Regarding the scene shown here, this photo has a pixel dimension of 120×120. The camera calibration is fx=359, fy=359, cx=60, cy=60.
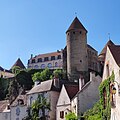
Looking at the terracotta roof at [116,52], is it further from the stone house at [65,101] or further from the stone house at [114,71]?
the stone house at [65,101]

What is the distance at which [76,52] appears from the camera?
8438 cm

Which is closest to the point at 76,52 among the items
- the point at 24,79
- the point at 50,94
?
the point at 24,79

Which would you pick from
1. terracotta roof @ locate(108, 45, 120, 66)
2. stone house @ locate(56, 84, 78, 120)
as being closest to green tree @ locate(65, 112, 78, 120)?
stone house @ locate(56, 84, 78, 120)

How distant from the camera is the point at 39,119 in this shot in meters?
55.2

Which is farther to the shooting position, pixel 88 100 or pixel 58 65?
pixel 58 65

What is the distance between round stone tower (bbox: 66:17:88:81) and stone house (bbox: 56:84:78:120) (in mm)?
32224

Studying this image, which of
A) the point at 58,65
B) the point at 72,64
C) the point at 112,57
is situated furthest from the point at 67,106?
the point at 58,65

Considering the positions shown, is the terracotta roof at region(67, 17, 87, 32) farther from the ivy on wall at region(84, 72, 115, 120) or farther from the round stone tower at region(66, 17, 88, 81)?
the ivy on wall at region(84, 72, 115, 120)

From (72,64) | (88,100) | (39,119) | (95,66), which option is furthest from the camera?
(95,66)

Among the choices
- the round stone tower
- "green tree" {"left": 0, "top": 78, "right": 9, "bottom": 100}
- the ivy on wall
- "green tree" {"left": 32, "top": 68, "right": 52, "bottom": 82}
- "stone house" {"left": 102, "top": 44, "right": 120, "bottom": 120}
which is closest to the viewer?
"stone house" {"left": 102, "top": 44, "right": 120, "bottom": 120}

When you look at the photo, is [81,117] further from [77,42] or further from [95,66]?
[95,66]

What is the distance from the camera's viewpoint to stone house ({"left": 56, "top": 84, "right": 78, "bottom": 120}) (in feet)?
161

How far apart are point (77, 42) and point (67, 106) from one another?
37.3 m

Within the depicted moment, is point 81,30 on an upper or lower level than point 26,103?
upper
